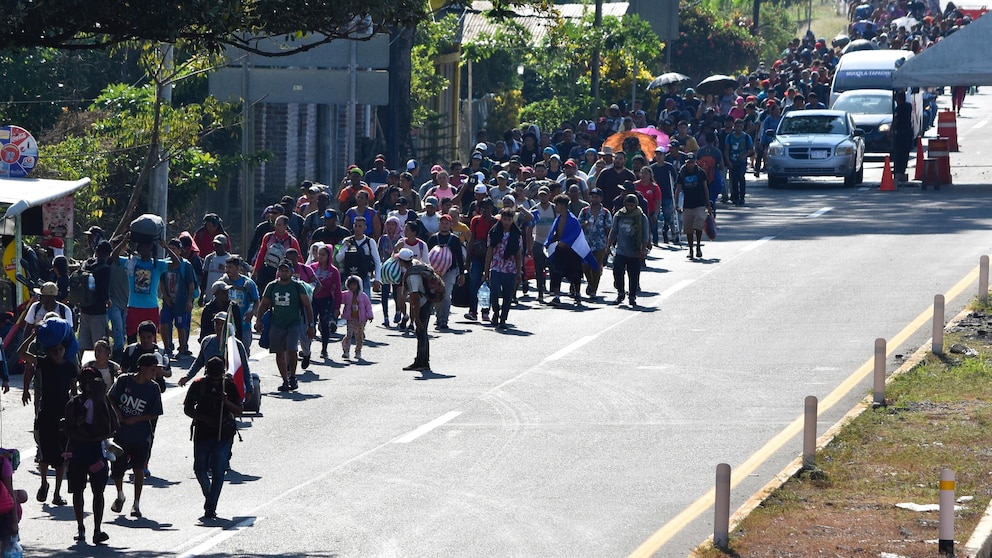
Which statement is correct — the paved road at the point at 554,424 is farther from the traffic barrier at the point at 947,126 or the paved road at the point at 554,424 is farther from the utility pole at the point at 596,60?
the utility pole at the point at 596,60

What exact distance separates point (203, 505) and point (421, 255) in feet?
→ 27.6

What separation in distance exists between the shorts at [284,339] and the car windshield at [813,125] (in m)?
21.6

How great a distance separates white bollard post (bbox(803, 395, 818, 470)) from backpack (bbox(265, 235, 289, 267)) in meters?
8.18

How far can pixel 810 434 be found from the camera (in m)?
15.4

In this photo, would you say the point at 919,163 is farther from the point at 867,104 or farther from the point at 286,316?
the point at 286,316

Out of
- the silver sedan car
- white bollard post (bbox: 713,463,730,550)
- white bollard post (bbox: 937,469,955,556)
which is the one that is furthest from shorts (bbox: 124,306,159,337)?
the silver sedan car

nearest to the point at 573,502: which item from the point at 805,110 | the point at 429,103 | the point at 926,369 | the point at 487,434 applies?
the point at 487,434

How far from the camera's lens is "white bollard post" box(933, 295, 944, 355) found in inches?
798

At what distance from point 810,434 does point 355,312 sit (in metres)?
7.31

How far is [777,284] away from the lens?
2639 cm

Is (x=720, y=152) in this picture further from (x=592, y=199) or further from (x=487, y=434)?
(x=487, y=434)

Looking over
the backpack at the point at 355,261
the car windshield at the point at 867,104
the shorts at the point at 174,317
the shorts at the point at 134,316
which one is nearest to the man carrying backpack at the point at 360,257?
the backpack at the point at 355,261

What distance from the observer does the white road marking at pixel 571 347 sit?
2138 centimetres

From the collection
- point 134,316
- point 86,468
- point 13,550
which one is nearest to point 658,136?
point 134,316
